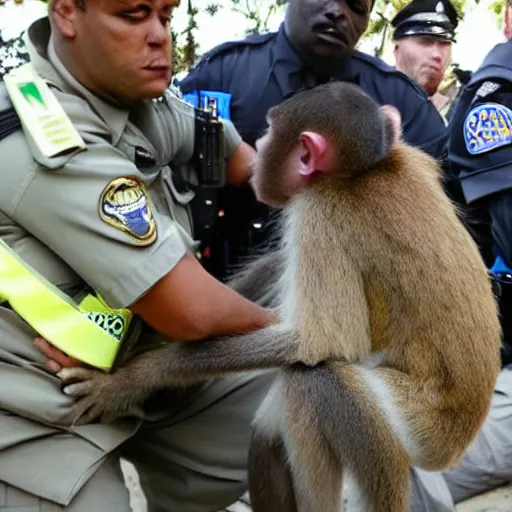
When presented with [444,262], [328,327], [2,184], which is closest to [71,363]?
[2,184]

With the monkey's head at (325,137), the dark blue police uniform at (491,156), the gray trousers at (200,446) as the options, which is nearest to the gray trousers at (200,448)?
the gray trousers at (200,446)

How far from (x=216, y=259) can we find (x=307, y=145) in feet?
3.54

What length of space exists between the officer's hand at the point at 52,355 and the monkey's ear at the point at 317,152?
3.58ft

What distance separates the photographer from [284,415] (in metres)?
2.70

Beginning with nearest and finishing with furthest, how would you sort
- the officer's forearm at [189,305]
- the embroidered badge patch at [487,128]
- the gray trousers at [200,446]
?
the officer's forearm at [189,305], the gray trousers at [200,446], the embroidered badge patch at [487,128]

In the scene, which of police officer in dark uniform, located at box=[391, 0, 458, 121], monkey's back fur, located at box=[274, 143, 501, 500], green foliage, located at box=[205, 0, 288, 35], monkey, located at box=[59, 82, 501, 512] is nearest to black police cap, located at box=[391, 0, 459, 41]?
police officer in dark uniform, located at box=[391, 0, 458, 121]

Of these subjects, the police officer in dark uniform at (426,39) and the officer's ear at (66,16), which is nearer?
the officer's ear at (66,16)

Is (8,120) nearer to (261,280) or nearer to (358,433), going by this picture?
(261,280)

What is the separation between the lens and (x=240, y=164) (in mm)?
3326

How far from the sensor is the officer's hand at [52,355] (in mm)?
2439

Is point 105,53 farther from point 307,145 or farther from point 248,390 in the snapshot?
point 248,390

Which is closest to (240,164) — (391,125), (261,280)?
(261,280)

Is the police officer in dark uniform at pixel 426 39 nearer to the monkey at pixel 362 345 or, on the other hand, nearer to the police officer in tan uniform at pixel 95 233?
the monkey at pixel 362 345

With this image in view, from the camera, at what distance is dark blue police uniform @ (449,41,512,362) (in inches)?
156
